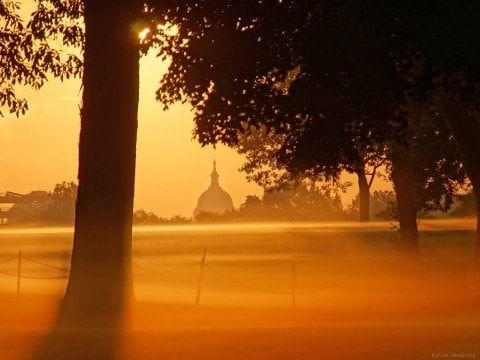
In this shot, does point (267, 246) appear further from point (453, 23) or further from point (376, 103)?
point (453, 23)

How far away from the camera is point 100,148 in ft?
59.2

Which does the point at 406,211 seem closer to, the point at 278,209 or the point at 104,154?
the point at 104,154

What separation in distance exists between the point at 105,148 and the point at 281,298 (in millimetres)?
8130

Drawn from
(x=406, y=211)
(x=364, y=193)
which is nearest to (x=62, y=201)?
(x=364, y=193)

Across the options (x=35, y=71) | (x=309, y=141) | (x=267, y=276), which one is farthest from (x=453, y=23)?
(x=267, y=276)

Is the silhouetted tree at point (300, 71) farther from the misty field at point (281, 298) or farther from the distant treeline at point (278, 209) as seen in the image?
the distant treeline at point (278, 209)

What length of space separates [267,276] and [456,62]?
57.6ft

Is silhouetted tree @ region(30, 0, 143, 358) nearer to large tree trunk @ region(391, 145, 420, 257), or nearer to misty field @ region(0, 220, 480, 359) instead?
misty field @ region(0, 220, 480, 359)

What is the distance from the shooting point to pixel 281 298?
80.2 ft

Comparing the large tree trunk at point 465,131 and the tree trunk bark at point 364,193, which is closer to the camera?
the large tree trunk at point 465,131

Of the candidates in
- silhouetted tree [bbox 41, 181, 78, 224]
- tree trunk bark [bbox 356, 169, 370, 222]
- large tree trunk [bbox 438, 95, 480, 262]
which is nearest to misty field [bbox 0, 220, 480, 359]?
large tree trunk [bbox 438, 95, 480, 262]

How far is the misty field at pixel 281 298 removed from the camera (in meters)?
14.3

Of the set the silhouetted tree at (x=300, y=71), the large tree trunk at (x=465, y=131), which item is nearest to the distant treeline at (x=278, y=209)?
the large tree trunk at (x=465, y=131)

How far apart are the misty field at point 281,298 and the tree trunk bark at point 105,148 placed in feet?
3.74
